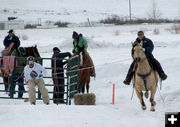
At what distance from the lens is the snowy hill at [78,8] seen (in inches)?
3467

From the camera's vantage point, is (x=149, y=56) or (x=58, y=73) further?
(x=58, y=73)

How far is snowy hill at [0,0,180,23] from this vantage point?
289 feet

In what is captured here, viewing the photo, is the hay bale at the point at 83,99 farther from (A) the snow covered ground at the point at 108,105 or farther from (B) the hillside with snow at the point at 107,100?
(B) the hillside with snow at the point at 107,100

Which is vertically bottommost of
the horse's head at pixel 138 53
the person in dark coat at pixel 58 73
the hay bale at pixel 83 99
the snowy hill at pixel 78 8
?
the hay bale at pixel 83 99

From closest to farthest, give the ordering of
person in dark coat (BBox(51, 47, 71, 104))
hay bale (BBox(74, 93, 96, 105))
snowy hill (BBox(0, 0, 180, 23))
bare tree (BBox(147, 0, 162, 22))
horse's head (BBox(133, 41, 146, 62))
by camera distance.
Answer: horse's head (BBox(133, 41, 146, 62)) < hay bale (BBox(74, 93, 96, 105)) < person in dark coat (BBox(51, 47, 71, 104)) < bare tree (BBox(147, 0, 162, 22)) < snowy hill (BBox(0, 0, 180, 23))

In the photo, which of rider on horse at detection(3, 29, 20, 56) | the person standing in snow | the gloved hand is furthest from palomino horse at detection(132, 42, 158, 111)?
rider on horse at detection(3, 29, 20, 56)

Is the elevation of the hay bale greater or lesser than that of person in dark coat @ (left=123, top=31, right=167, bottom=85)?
lesser

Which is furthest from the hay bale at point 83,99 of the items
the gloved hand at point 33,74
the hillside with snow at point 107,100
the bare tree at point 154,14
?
the bare tree at point 154,14

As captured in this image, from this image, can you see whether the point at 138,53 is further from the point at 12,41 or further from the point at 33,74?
the point at 12,41

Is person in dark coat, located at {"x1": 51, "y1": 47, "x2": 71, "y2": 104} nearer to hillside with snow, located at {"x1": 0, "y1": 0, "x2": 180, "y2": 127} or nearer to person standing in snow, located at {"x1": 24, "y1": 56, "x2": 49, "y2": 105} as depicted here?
hillside with snow, located at {"x1": 0, "y1": 0, "x2": 180, "y2": 127}

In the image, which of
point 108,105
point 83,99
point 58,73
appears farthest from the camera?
point 58,73

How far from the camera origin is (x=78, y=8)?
102625 mm

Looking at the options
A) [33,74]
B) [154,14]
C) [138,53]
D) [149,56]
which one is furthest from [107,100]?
[154,14]

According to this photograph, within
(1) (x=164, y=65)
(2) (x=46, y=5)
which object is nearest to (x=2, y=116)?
(1) (x=164, y=65)
